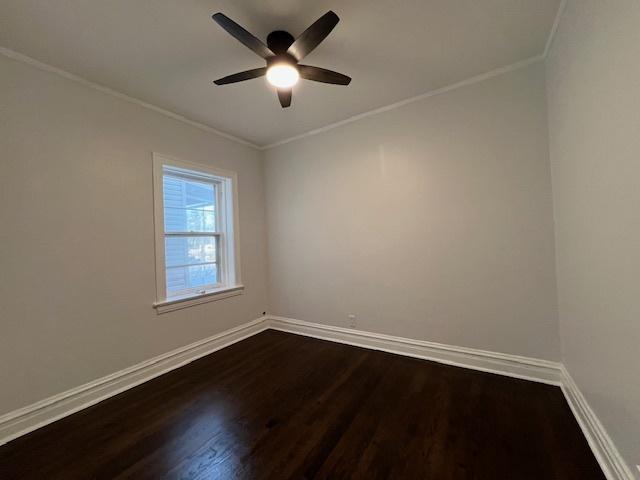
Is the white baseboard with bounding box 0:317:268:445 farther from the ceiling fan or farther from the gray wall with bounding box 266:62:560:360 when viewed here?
the ceiling fan

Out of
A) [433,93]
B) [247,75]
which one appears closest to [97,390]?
[247,75]

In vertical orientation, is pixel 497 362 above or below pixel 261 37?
below

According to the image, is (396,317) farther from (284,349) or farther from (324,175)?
(324,175)

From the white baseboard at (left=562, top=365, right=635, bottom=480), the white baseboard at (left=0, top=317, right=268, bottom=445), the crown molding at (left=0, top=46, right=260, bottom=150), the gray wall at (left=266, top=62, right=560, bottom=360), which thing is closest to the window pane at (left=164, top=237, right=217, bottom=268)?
the white baseboard at (left=0, top=317, right=268, bottom=445)

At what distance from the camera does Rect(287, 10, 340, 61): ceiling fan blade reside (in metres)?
1.28

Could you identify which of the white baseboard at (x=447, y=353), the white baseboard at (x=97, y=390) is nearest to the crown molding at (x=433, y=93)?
the white baseboard at (x=447, y=353)

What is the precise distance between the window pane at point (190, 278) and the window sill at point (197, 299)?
0.18 metres

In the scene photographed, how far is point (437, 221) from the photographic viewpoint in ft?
7.89

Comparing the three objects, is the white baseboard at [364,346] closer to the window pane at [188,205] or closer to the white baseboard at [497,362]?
the white baseboard at [497,362]

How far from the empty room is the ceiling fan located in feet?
0.05

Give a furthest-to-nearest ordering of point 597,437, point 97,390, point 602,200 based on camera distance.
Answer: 1. point 97,390
2. point 597,437
3. point 602,200

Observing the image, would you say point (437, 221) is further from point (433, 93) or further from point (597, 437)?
point (597, 437)

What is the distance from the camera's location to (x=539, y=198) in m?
1.99

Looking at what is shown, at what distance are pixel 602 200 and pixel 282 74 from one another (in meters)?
1.91
